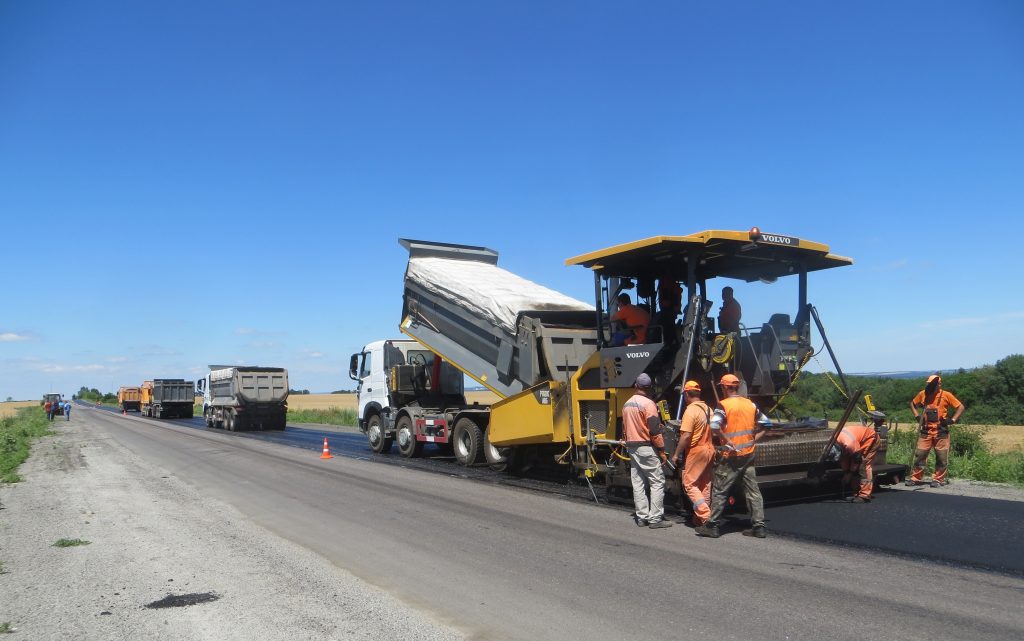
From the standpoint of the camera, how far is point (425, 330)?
13.4 metres

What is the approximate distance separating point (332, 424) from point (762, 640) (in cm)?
3063

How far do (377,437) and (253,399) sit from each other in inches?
576

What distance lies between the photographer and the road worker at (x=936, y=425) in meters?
9.34

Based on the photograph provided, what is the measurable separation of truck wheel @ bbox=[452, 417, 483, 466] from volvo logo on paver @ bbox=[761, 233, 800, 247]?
6.57 meters

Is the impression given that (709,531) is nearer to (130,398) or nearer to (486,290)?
(486,290)

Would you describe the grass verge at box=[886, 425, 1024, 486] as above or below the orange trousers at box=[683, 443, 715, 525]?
below

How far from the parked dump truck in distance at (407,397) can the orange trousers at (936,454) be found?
714cm

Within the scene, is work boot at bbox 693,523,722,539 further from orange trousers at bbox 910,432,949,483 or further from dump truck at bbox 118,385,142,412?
dump truck at bbox 118,385,142,412

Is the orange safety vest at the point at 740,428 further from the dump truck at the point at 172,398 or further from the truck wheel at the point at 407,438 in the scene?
the dump truck at the point at 172,398

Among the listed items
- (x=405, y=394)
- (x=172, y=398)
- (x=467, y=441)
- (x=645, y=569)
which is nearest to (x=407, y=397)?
(x=405, y=394)

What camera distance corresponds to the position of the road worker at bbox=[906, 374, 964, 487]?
934 cm

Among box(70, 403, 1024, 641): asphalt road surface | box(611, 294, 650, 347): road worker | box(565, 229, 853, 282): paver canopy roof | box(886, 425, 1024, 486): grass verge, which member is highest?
box(565, 229, 853, 282): paver canopy roof

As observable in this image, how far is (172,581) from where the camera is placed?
559cm

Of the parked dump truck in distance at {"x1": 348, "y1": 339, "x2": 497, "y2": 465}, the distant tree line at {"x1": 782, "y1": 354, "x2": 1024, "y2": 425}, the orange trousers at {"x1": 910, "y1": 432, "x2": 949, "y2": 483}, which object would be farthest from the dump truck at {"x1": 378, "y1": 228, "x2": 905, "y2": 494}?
the distant tree line at {"x1": 782, "y1": 354, "x2": 1024, "y2": 425}
